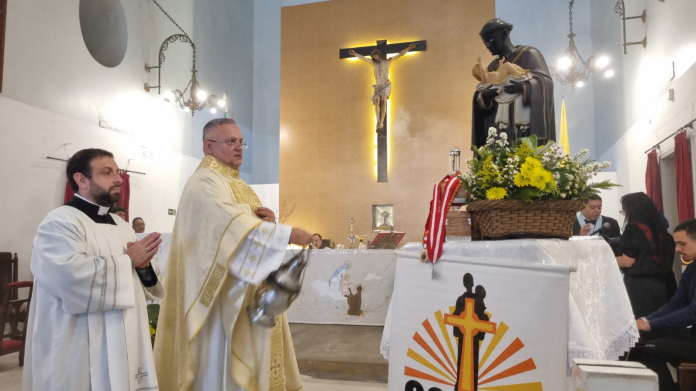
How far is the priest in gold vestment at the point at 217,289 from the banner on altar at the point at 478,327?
64cm

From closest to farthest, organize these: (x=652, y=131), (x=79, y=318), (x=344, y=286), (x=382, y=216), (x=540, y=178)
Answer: (x=540, y=178)
(x=79, y=318)
(x=344, y=286)
(x=652, y=131)
(x=382, y=216)

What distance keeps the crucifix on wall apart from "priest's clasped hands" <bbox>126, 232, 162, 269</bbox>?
776cm

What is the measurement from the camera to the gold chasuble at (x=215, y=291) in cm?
243

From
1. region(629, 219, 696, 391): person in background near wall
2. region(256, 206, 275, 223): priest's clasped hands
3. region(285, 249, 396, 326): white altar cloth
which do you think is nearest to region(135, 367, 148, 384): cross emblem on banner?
region(256, 206, 275, 223): priest's clasped hands

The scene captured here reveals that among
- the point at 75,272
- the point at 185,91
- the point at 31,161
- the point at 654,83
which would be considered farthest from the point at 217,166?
the point at 185,91

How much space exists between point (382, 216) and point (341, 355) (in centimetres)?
554

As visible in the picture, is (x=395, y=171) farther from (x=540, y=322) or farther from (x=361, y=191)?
(x=540, y=322)

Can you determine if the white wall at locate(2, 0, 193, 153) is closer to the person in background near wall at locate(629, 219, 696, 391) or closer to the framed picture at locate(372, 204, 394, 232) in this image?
the framed picture at locate(372, 204, 394, 232)

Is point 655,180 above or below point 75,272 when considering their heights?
above

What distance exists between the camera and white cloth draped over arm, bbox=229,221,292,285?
2385 mm

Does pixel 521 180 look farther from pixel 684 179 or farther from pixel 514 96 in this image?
pixel 684 179

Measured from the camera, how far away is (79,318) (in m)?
2.17

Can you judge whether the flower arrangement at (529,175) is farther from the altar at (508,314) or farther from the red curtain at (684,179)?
the red curtain at (684,179)

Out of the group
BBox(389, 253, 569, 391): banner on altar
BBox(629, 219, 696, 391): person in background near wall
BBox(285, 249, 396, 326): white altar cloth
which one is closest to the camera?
BBox(389, 253, 569, 391): banner on altar
